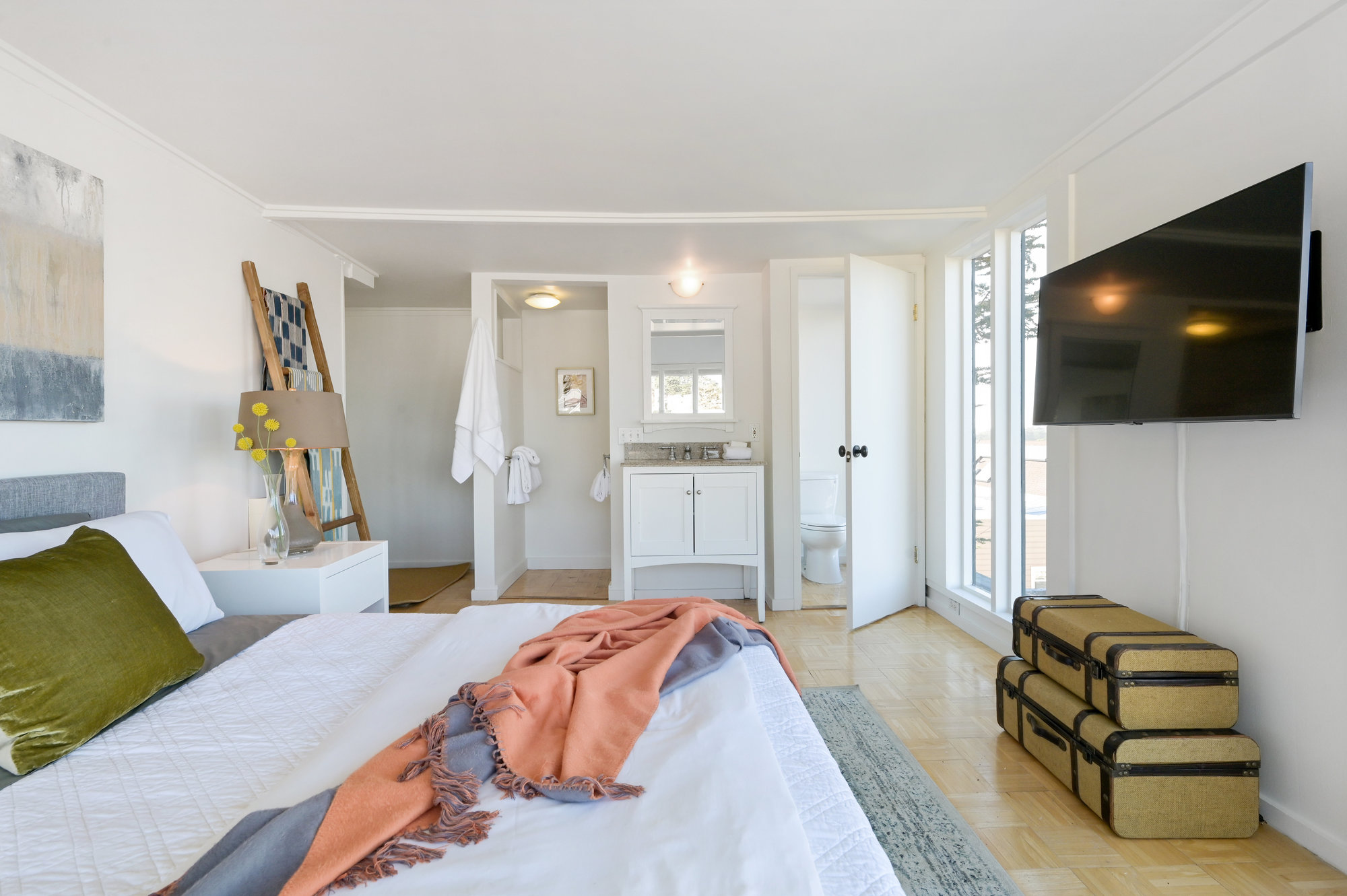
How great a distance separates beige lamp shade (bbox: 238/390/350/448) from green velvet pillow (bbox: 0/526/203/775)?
1.23 meters

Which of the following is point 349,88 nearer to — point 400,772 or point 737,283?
point 400,772

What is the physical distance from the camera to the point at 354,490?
3.88 m

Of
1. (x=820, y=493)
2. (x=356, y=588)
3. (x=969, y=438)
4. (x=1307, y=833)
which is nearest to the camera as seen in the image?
(x=1307, y=833)

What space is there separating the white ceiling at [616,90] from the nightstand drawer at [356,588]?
1.73 meters

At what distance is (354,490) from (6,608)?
2.73 metres

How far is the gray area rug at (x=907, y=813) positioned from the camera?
1.60 metres

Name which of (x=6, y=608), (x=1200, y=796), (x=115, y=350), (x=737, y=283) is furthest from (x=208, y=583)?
(x=737, y=283)

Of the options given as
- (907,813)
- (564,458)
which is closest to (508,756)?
(907,813)

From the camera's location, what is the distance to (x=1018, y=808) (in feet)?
6.32

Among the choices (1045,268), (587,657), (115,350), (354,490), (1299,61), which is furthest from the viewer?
(354,490)

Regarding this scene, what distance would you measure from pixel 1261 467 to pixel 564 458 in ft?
15.0

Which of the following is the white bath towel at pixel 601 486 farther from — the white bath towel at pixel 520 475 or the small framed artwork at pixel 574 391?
the small framed artwork at pixel 574 391

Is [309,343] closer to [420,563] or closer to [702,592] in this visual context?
[420,563]

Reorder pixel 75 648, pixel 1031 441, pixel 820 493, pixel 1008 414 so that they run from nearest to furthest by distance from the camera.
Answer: pixel 75 648
pixel 1031 441
pixel 1008 414
pixel 820 493
